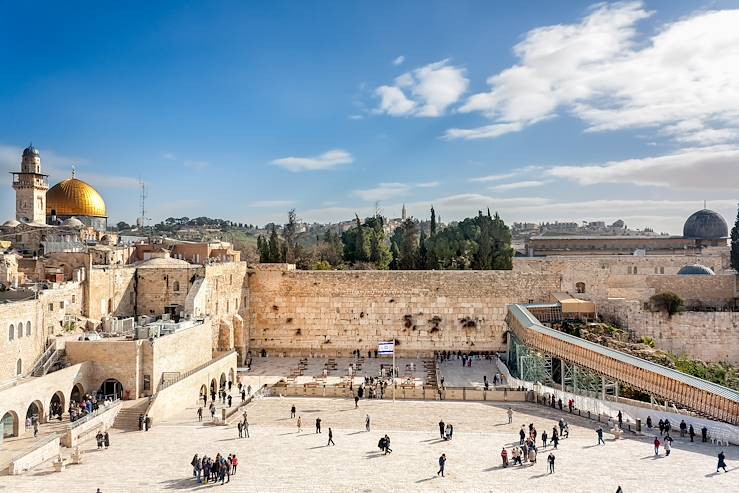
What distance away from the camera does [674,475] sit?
1421 centimetres

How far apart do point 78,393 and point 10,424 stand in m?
3.02

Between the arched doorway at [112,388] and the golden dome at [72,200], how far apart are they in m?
19.3

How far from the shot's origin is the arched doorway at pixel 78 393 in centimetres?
1962

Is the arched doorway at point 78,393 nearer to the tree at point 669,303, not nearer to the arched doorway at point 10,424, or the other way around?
the arched doorway at point 10,424

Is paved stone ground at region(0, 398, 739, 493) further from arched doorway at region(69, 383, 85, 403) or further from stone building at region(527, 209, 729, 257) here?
stone building at region(527, 209, 729, 257)

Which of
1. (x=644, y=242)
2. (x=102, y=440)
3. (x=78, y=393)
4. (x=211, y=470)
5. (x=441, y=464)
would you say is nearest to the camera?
(x=211, y=470)

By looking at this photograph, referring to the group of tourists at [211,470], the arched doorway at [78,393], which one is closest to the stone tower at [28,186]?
the arched doorway at [78,393]

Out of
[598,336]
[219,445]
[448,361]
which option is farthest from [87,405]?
[598,336]

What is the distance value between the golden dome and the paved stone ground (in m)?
21.2

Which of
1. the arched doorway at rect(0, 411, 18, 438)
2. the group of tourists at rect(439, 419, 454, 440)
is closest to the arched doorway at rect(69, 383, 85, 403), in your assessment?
the arched doorway at rect(0, 411, 18, 438)

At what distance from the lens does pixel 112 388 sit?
20.3 m

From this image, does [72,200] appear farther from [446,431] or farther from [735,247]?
[735,247]

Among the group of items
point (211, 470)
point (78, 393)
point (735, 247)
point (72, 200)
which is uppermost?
point (72, 200)

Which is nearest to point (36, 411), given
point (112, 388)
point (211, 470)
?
point (112, 388)
